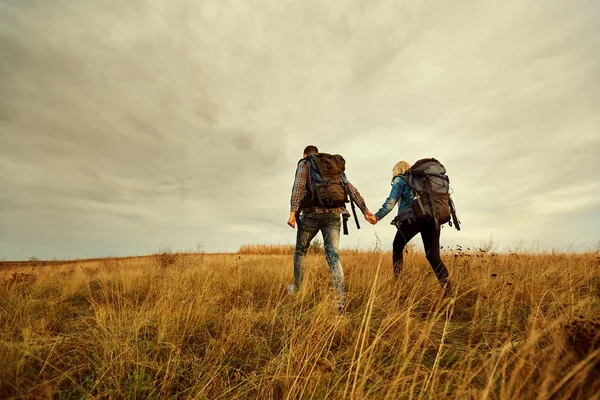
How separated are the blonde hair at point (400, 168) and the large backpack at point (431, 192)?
0.93 feet

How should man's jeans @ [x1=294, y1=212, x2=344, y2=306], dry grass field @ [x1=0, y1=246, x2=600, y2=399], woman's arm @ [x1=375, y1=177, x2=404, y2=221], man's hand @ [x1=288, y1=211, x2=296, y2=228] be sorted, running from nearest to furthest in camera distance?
dry grass field @ [x1=0, y1=246, x2=600, y2=399] < man's jeans @ [x1=294, y1=212, x2=344, y2=306] < man's hand @ [x1=288, y1=211, x2=296, y2=228] < woman's arm @ [x1=375, y1=177, x2=404, y2=221]

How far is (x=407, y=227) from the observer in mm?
4613

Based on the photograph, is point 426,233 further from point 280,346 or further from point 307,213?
point 280,346

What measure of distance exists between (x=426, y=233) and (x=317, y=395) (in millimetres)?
3273

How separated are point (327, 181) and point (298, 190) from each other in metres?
0.43

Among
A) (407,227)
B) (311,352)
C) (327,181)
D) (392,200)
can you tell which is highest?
(327,181)

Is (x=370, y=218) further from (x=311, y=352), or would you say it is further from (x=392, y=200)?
(x=311, y=352)

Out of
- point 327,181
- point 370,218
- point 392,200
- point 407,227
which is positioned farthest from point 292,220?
point 407,227

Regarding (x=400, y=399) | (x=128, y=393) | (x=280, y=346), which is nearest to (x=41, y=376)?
(x=128, y=393)

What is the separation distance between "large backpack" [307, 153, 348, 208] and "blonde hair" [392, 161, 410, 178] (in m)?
1.32

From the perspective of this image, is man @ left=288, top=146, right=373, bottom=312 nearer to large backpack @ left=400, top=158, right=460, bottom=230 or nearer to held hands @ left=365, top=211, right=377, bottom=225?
held hands @ left=365, top=211, right=377, bottom=225

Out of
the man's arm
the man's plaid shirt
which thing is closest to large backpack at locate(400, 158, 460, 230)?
the man's plaid shirt

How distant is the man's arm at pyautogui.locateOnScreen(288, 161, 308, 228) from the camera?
3.99m

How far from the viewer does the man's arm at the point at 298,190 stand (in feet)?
13.1
